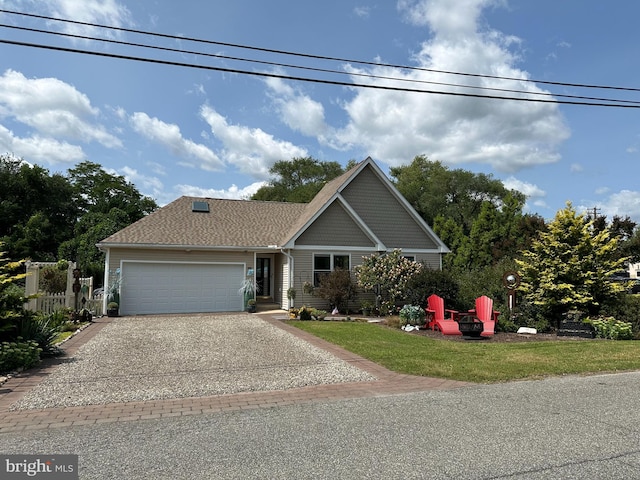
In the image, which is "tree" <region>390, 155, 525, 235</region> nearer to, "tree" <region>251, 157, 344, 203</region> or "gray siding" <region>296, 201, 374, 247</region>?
"tree" <region>251, 157, 344, 203</region>

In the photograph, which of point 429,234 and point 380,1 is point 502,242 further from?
point 380,1

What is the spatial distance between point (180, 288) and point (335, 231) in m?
7.22

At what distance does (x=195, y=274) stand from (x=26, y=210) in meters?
26.4

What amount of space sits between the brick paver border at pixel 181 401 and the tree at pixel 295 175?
1695 inches

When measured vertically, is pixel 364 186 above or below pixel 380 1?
below

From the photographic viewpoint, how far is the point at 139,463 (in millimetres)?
3951

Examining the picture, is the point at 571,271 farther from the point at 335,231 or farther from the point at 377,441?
the point at 377,441

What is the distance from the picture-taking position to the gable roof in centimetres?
1843

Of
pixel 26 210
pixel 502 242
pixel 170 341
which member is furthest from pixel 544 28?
pixel 26 210

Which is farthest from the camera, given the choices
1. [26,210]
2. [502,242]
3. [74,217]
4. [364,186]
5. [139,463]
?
[74,217]

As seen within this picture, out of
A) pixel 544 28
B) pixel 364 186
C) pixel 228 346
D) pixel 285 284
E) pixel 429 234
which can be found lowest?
pixel 228 346

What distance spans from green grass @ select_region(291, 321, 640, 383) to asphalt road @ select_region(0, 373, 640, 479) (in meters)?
1.73

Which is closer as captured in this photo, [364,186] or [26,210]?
[364,186]

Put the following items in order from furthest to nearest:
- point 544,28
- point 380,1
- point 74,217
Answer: point 74,217, point 544,28, point 380,1
